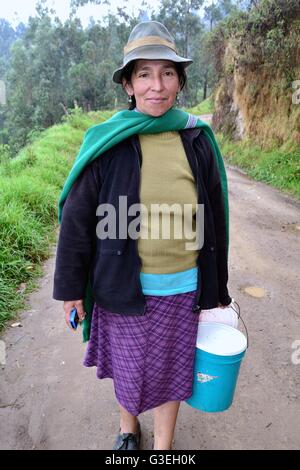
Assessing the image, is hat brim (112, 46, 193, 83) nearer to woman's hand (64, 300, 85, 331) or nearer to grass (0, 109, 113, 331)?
woman's hand (64, 300, 85, 331)

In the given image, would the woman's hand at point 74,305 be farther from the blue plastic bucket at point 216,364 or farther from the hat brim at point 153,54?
the hat brim at point 153,54

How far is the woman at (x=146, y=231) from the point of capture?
5.27ft

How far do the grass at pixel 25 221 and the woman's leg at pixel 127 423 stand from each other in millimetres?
1657

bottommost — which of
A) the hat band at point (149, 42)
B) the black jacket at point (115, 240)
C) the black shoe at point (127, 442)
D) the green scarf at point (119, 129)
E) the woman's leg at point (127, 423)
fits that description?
the black shoe at point (127, 442)

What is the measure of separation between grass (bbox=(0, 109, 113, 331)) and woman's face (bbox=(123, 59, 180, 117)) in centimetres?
252

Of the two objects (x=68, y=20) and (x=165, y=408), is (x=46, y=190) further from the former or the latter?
(x=68, y=20)

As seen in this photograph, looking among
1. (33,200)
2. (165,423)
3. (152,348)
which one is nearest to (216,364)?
(152,348)

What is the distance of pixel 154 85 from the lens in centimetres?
158

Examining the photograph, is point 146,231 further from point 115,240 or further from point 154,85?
point 154,85

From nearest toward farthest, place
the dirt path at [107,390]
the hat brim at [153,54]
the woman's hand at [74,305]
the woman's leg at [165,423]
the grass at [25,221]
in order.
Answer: the hat brim at [153,54], the woman's hand at [74,305], the woman's leg at [165,423], the dirt path at [107,390], the grass at [25,221]

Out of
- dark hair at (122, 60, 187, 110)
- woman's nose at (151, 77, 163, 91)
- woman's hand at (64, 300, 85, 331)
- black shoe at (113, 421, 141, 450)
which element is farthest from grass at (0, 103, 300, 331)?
woman's nose at (151, 77, 163, 91)

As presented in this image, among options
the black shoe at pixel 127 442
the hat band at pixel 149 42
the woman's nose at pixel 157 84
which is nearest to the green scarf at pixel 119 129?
the woman's nose at pixel 157 84

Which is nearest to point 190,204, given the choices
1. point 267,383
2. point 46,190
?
point 267,383

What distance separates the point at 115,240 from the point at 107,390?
144 cm
